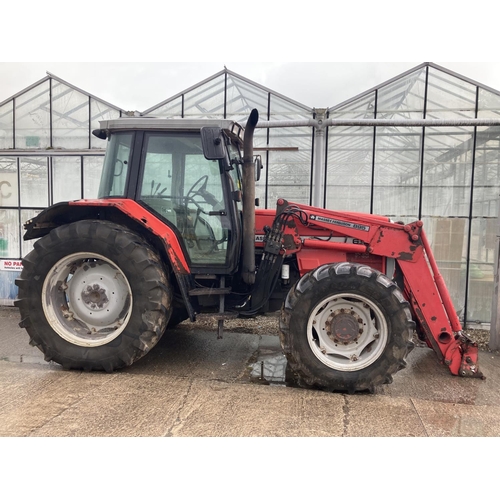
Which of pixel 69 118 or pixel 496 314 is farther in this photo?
pixel 69 118

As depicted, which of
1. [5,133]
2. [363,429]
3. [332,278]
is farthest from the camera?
[5,133]

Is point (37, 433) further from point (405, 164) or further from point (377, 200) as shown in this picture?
point (405, 164)

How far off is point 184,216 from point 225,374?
160 cm

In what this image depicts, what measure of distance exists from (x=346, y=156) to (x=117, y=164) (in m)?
3.70

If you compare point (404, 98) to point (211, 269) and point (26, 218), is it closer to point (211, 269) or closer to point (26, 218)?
point (211, 269)

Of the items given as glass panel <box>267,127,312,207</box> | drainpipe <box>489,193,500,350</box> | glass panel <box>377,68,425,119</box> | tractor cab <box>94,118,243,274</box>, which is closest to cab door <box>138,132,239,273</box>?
tractor cab <box>94,118,243,274</box>

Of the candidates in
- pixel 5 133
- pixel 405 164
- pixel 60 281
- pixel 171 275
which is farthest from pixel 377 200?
pixel 5 133

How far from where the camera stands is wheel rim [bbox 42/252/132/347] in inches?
152

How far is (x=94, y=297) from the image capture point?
393 cm

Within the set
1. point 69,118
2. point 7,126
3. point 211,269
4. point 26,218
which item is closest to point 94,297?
point 211,269

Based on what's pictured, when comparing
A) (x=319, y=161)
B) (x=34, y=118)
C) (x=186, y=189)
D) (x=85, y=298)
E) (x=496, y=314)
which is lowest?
(x=496, y=314)

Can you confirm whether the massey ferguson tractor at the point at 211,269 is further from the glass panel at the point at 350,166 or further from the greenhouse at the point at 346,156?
the glass panel at the point at 350,166

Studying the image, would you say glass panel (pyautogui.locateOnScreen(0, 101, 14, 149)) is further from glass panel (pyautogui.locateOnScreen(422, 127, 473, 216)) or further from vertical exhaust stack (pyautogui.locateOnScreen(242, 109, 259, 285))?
glass panel (pyautogui.locateOnScreen(422, 127, 473, 216))

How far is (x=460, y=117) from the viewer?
237 inches
